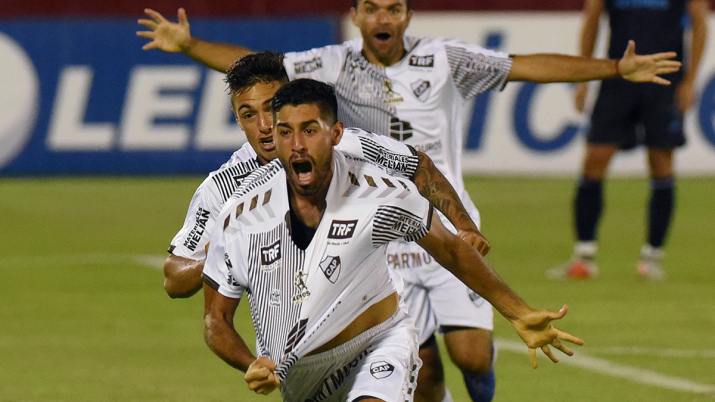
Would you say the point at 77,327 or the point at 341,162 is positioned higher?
the point at 341,162

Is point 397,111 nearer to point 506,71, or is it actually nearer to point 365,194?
point 506,71

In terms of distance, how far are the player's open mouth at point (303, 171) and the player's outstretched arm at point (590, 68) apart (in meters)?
2.48

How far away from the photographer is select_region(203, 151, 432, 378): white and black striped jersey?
6523 mm

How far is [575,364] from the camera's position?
1002cm

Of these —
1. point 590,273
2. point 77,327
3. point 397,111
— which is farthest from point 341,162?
point 590,273

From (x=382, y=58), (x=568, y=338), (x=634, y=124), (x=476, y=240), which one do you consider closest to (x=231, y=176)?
(x=476, y=240)

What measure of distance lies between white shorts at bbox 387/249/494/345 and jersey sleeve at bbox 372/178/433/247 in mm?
1961

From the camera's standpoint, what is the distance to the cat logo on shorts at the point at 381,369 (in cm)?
A: 672

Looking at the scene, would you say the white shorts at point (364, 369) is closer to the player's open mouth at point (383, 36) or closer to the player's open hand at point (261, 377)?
the player's open hand at point (261, 377)

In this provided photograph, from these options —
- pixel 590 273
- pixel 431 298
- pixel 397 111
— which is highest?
pixel 397 111

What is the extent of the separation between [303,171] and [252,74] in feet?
2.82

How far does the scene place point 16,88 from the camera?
62.0 ft

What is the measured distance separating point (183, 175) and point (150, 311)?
7748mm

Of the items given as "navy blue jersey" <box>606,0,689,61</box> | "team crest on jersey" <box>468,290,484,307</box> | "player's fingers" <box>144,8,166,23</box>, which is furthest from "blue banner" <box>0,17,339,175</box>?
"team crest on jersey" <box>468,290,484,307</box>
